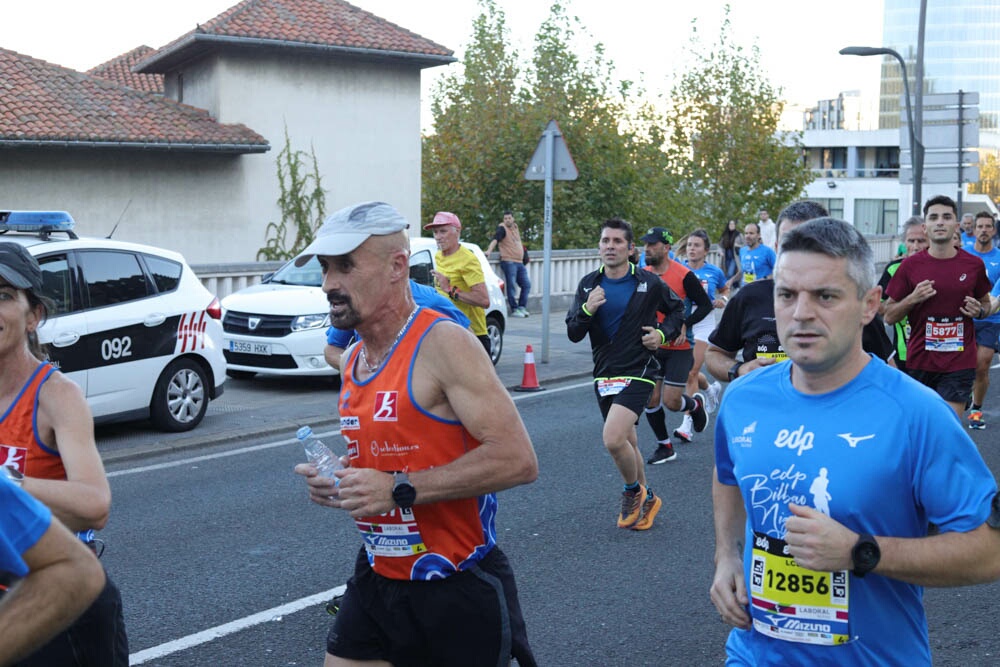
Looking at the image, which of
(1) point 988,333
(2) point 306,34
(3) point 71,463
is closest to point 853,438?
(3) point 71,463

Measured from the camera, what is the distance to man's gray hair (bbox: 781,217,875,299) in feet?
8.81

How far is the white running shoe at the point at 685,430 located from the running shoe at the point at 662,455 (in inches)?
32.9

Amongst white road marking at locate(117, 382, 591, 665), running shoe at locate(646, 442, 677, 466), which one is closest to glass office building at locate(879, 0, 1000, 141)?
running shoe at locate(646, 442, 677, 466)

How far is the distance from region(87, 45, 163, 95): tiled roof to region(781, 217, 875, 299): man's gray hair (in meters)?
29.2

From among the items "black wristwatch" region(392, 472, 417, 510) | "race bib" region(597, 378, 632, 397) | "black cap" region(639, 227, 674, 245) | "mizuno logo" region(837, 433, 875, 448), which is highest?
"black cap" region(639, 227, 674, 245)

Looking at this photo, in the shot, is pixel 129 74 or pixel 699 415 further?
pixel 129 74

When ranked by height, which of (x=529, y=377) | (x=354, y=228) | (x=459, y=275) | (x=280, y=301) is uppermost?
(x=354, y=228)

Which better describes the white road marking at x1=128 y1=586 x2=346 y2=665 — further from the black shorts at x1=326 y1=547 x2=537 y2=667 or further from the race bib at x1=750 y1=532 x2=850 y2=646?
the race bib at x1=750 y1=532 x2=850 y2=646

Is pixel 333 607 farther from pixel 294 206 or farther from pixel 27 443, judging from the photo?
pixel 294 206

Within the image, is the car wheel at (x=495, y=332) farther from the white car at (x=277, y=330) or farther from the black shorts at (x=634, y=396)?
the black shorts at (x=634, y=396)

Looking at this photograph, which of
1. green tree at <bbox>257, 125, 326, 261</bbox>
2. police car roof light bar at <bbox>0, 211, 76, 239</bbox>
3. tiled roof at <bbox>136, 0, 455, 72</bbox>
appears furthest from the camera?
green tree at <bbox>257, 125, 326, 261</bbox>

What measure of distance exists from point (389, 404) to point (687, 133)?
1565 inches

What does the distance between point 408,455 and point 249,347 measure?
411 inches

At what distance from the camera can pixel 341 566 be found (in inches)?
258
